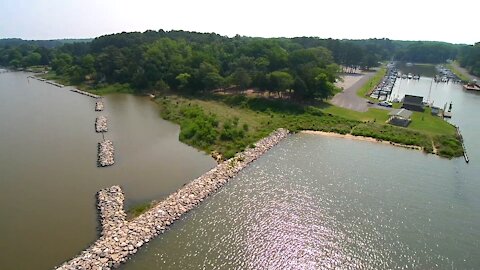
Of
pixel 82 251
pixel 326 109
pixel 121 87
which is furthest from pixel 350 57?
pixel 82 251

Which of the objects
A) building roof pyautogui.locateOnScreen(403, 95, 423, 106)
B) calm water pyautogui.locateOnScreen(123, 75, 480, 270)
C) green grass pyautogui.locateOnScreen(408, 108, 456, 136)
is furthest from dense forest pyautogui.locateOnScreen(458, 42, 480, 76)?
calm water pyautogui.locateOnScreen(123, 75, 480, 270)

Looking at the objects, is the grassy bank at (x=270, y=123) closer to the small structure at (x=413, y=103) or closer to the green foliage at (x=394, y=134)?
the green foliage at (x=394, y=134)

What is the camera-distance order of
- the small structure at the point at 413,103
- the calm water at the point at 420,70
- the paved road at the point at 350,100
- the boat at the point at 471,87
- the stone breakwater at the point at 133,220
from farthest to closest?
the calm water at the point at 420,70 < the boat at the point at 471,87 < the paved road at the point at 350,100 < the small structure at the point at 413,103 < the stone breakwater at the point at 133,220

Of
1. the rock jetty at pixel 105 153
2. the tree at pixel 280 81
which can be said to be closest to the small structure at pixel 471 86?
the tree at pixel 280 81

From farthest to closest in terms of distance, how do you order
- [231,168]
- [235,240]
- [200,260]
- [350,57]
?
[350,57] → [231,168] → [235,240] → [200,260]

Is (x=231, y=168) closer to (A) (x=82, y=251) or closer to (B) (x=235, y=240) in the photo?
(B) (x=235, y=240)

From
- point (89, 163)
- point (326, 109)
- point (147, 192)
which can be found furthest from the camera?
point (326, 109)

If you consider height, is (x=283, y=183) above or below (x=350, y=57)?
below

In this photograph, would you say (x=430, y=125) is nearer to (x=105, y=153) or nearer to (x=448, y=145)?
(x=448, y=145)
